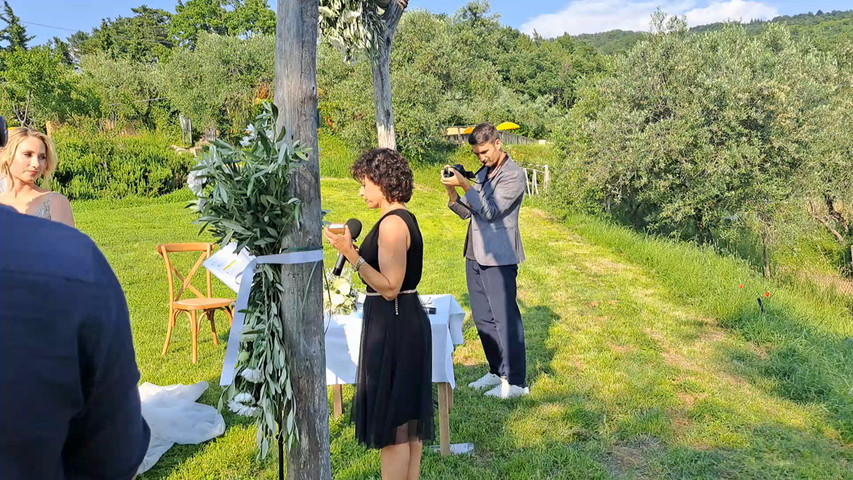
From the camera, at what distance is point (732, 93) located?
35.1ft

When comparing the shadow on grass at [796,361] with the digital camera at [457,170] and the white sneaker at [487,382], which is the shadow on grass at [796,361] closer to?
the white sneaker at [487,382]

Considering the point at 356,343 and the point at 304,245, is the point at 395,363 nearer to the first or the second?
the point at 304,245

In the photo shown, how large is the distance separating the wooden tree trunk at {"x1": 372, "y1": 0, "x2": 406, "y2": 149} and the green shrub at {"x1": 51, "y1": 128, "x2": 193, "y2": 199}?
46.5 ft

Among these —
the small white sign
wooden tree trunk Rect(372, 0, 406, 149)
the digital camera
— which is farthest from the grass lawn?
wooden tree trunk Rect(372, 0, 406, 149)

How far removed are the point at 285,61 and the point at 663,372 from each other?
4599mm

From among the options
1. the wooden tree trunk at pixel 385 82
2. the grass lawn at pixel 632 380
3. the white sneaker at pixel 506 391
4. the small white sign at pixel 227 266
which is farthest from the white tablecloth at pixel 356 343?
the wooden tree trunk at pixel 385 82

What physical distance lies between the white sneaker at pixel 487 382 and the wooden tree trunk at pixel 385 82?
2.11m

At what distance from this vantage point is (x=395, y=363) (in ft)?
9.55

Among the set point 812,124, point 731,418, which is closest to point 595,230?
point 812,124

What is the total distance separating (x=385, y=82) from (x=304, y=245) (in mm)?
2736

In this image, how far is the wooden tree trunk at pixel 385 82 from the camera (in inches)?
185

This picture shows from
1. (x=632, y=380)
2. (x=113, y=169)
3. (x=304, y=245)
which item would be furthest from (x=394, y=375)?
(x=113, y=169)

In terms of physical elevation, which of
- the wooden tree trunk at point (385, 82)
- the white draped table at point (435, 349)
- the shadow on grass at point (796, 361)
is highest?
the wooden tree trunk at point (385, 82)

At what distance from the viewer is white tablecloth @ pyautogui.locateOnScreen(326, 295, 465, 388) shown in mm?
3736
